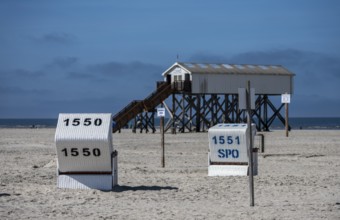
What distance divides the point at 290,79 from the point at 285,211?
160 ft

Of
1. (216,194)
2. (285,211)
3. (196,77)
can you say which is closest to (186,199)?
(216,194)

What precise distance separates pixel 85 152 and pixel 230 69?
42999mm

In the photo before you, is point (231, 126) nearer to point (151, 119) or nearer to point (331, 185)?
point (331, 185)

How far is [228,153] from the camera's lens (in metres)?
18.8

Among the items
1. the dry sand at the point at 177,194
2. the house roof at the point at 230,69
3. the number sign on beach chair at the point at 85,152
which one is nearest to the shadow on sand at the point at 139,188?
the dry sand at the point at 177,194

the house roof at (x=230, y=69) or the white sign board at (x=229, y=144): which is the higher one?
the house roof at (x=230, y=69)

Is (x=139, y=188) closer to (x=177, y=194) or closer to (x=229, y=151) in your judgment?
(x=177, y=194)

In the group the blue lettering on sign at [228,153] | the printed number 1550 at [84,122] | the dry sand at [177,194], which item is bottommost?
the dry sand at [177,194]

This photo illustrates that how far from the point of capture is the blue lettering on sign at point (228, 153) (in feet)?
61.3

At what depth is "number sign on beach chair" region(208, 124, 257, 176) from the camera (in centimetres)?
1855

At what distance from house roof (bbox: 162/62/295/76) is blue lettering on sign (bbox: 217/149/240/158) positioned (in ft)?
121

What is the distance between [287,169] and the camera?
69.6 ft

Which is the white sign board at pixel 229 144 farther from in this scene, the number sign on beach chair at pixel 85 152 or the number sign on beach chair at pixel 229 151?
the number sign on beach chair at pixel 85 152

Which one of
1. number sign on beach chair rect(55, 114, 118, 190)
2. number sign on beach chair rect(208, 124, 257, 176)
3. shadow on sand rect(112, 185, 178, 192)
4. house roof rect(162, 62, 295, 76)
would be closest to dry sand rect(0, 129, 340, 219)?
shadow on sand rect(112, 185, 178, 192)
